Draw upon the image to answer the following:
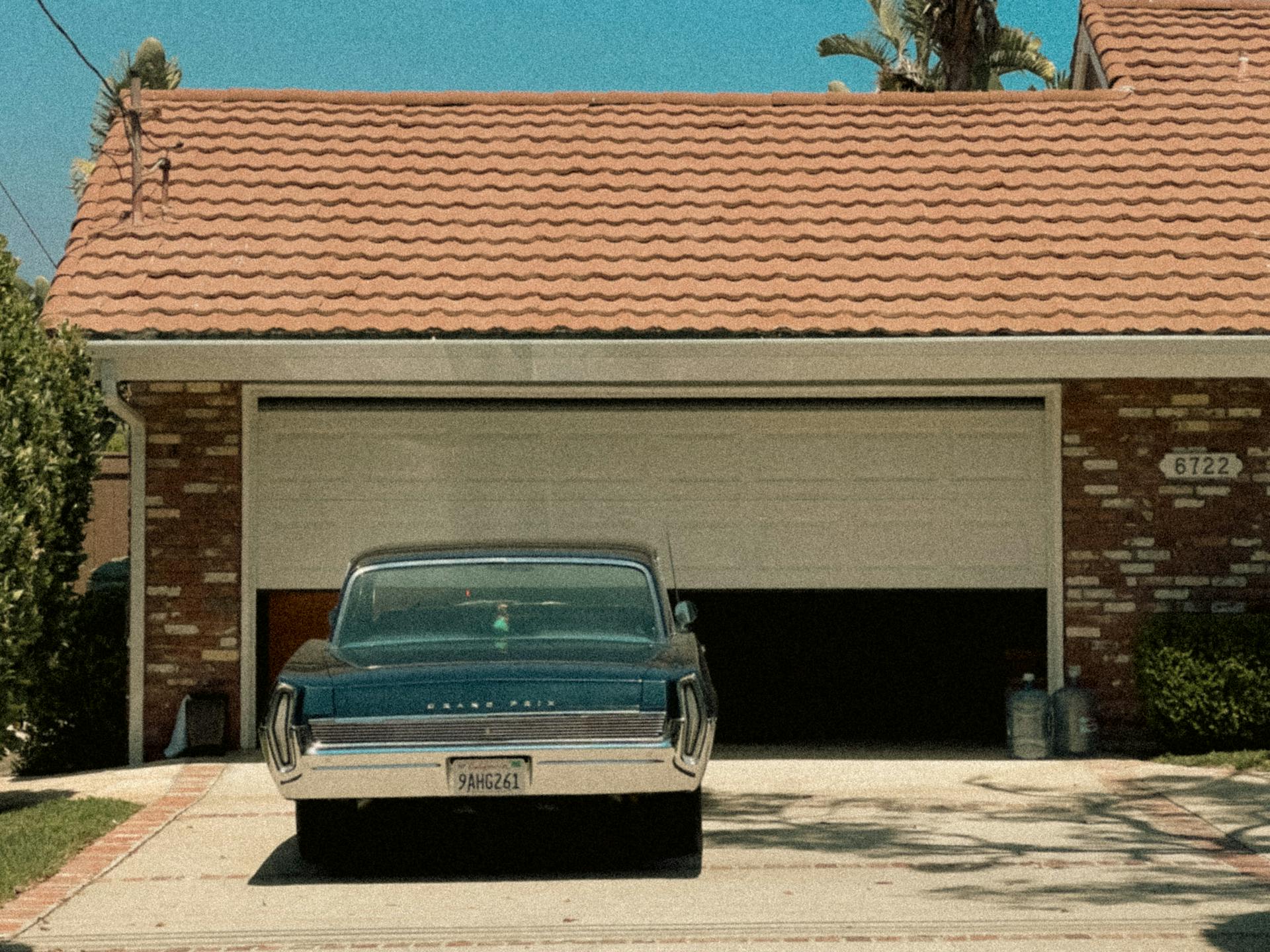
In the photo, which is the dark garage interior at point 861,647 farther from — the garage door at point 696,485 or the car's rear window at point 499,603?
the car's rear window at point 499,603

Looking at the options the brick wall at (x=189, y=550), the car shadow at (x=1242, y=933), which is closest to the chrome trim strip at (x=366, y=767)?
the car shadow at (x=1242, y=933)

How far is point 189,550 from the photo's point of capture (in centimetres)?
1357

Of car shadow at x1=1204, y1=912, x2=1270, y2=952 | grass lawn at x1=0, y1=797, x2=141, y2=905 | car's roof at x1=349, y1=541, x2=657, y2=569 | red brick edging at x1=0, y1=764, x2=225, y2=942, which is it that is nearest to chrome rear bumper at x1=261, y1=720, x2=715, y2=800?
red brick edging at x1=0, y1=764, x2=225, y2=942

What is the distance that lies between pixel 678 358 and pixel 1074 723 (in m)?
3.81

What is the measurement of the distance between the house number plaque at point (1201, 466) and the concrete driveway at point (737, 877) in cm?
255

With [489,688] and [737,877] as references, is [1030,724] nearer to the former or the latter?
[737,877]

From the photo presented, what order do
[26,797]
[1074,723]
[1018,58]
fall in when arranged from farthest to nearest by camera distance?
[1018,58] → [1074,723] → [26,797]

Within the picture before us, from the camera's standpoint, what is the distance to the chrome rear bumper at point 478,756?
814 cm

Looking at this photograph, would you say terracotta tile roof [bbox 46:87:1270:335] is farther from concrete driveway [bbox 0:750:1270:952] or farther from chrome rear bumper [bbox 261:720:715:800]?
chrome rear bumper [bbox 261:720:715:800]

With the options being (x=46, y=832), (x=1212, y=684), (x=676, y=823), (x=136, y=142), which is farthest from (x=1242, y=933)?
(x=136, y=142)

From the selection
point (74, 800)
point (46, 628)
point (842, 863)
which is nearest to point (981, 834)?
point (842, 863)

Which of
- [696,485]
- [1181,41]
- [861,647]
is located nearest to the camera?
[696,485]

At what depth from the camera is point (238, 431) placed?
535 inches

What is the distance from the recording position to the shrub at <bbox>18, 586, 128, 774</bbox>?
44.4 feet
